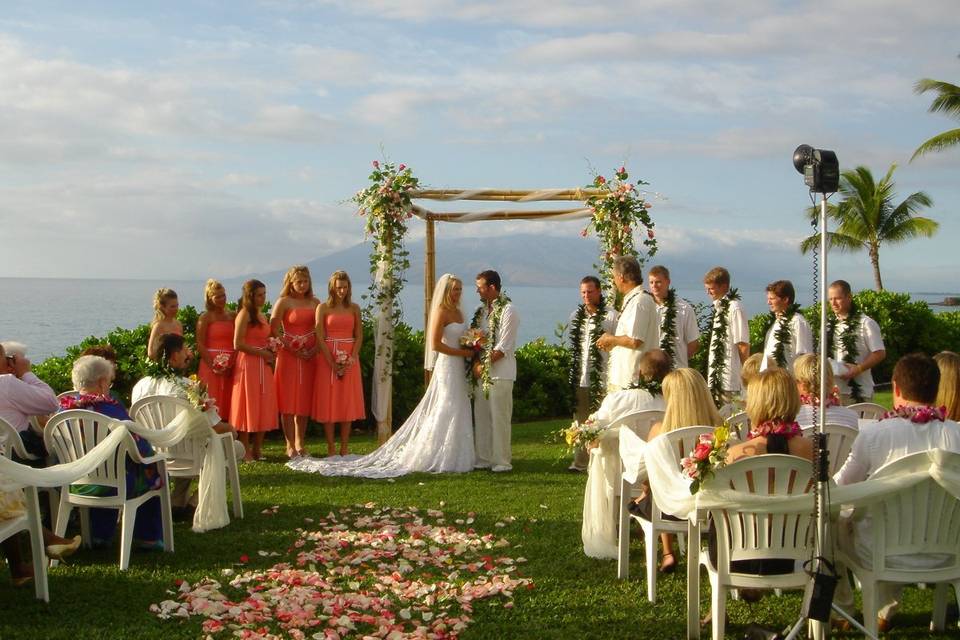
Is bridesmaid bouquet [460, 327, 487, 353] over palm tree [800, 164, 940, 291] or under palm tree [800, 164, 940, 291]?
under

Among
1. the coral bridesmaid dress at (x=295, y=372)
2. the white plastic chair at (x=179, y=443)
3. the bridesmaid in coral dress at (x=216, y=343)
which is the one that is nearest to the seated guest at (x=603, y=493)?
the white plastic chair at (x=179, y=443)

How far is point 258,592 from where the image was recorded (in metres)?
5.84

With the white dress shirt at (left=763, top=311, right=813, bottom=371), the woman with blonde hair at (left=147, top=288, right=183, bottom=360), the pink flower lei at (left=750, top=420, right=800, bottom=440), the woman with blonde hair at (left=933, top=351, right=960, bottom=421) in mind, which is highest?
the woman with blonde hair at (left=147, top=288, right=183, bottom=360)

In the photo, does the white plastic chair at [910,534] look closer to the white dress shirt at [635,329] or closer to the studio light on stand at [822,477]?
the studio light on stand at [822,477]

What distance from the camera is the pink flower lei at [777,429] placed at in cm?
498

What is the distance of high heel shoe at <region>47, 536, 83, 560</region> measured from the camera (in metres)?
6.19

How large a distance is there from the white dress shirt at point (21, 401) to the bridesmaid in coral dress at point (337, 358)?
4149mm

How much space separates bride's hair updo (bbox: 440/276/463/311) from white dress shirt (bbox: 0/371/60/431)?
453 centimetres

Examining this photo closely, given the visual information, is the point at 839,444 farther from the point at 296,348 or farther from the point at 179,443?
the point at 296,348

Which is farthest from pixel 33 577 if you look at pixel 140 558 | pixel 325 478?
pixel 325 478

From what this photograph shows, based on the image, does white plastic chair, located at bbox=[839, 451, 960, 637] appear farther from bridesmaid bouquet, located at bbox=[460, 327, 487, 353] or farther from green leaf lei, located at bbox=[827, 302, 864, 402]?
bridesmaid bouquet, located at bbox=[460, 327, 487, 353]

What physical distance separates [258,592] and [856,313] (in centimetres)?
651

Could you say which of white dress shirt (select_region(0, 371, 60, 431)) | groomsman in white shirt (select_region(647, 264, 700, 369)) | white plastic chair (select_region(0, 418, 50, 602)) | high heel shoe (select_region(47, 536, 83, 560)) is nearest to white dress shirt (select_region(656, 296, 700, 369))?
groomsman in white shirt (select_region(647, 264, 700, 369))

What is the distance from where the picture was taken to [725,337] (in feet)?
33.0
